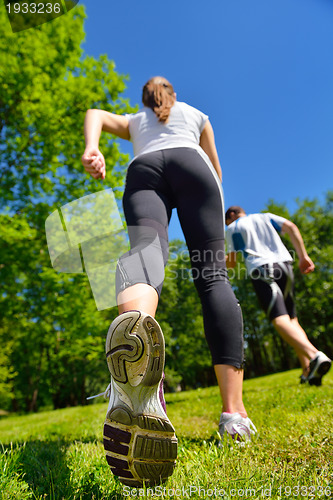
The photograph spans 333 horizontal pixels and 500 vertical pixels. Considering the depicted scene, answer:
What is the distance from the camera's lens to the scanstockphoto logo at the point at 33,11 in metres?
10.7

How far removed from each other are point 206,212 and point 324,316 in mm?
27848

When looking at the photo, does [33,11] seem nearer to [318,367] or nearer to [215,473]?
[318,367]

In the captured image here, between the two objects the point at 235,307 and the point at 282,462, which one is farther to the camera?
the point at 235,307

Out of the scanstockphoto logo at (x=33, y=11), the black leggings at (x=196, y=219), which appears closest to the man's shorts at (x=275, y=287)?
the black leggings at (x=196, y=219)

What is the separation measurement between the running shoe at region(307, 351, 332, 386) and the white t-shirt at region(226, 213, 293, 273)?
1253 mm

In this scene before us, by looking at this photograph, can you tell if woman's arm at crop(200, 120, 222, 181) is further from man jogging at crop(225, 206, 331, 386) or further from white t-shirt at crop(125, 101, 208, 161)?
man jogging at crop(225, 206, 331, 386)

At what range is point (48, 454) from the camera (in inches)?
77.7

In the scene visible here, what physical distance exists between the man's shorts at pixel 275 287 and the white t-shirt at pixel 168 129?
2.53 meters

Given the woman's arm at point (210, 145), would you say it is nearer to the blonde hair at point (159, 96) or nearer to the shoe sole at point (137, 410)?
the blonde hair at point (159, 96)

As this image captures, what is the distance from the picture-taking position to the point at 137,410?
112 cm

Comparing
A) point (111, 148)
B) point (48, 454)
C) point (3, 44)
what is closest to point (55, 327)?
point (111, 148)

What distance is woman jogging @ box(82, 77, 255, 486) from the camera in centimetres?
112

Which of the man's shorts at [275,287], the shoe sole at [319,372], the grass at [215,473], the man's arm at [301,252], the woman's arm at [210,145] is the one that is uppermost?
the woman's arm at [210,145]

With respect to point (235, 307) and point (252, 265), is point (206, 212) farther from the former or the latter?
point (252, 265)
